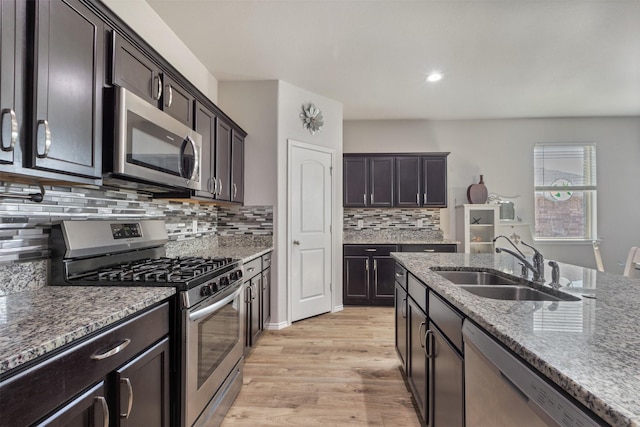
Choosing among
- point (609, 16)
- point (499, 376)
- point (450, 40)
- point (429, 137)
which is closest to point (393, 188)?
point (429, 137)

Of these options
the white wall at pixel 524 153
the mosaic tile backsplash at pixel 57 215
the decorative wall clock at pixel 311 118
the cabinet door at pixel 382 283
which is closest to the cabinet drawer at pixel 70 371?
the mosaic tile backsplash at pixel 57 215

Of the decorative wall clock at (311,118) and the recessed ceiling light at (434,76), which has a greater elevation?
the recessed ceiling light at (434,76)

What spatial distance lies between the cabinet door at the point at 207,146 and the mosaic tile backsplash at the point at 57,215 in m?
0.35

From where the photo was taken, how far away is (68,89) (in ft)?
3.96

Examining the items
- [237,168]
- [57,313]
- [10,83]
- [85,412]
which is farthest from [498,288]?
[237,168]

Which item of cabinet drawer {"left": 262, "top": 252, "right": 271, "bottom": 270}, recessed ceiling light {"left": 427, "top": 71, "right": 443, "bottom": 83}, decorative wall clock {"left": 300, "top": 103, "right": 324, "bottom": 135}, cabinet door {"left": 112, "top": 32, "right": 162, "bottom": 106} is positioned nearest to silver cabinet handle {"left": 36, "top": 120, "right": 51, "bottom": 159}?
cabinet door {"left": 112, "top": 32, "right": 162, "bottom": 106}

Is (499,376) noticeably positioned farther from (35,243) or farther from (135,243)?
(135,243)

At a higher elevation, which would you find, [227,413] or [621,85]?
[621,85]

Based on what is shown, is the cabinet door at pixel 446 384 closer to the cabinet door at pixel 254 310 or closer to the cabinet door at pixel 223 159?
the cabinet door at pixel 254 310

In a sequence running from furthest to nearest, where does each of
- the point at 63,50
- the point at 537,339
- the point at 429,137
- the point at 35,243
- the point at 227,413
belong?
1. the point at 429,137
2. the point at 227,413
3. the point at 35,243
4. the point at 63,50
5. the point at 537,339

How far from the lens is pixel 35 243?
1359 millimetres

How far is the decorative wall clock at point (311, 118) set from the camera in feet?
11.9

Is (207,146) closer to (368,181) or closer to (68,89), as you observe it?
(68,89)

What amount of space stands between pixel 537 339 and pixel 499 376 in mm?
166
